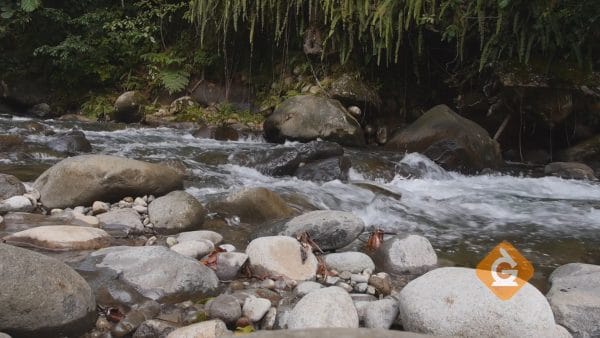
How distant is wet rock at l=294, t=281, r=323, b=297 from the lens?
266cm

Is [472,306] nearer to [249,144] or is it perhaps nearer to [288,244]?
[288,244]

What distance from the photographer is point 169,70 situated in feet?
36.9

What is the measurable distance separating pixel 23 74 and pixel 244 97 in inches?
219

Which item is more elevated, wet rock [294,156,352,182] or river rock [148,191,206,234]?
river rock [148,191,206,234]

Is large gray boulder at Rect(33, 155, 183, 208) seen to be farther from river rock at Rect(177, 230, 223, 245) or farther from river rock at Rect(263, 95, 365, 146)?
river rock at Rect(263, 95, 365, 146)

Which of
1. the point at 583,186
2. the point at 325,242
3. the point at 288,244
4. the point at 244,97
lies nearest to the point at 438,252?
the point at 325,242

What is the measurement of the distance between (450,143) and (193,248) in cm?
480

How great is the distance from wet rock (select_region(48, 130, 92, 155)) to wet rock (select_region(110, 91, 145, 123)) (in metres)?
3.82

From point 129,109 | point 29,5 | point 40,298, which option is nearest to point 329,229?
point 40,298

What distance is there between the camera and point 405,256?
10.5ft

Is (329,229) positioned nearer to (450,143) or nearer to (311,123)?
(450,143)

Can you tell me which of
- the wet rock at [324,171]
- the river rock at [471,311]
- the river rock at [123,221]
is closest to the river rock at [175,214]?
the river rock at [123,221]

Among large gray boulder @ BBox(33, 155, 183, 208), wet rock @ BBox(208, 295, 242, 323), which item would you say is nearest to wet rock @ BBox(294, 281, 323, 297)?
wet rock @ BBox(208, 295, 242, 323)

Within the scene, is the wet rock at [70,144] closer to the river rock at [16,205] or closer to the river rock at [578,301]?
the river rock at [16,205]
